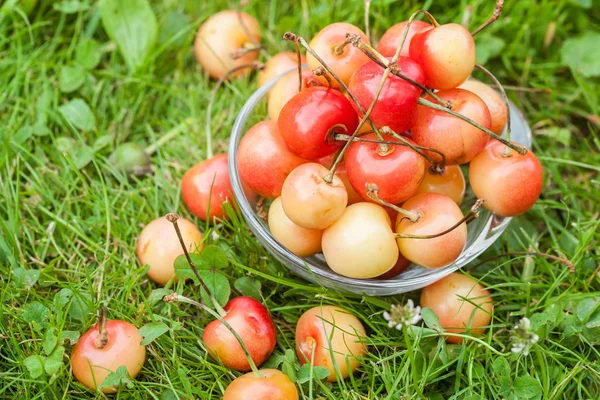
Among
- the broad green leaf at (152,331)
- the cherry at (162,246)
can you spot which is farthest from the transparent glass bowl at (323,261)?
the broad green leaf at (152,331)

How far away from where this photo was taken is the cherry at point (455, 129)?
1710 millimetres

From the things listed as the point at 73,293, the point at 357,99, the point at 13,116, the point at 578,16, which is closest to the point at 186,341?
the point at 73,293

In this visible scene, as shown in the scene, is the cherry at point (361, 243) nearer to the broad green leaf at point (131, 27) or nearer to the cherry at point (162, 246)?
the cherry at point (162, 246)

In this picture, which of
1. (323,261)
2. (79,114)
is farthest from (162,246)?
(79,114)

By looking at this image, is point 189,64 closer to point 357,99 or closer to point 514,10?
point 357,99

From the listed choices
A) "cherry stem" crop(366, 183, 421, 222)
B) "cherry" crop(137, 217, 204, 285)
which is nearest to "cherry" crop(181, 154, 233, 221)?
"cherry" crop(137, 217, 204, 285)

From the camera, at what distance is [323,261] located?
1958mm

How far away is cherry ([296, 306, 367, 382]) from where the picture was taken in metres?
1.78

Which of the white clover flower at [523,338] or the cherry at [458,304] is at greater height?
the white clover flower at [523,338]

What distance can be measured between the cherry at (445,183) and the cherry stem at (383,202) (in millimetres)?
172

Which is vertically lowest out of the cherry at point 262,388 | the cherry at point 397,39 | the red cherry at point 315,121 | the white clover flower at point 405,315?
the cherry at point 262,388

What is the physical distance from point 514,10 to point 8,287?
2.15 meters

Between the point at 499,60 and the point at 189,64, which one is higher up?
the point at 189,64

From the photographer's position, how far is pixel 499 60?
104 inches
